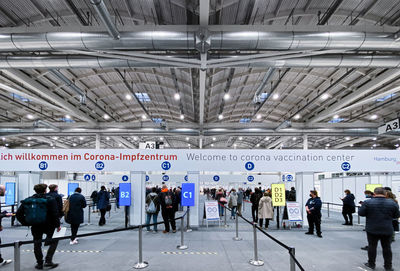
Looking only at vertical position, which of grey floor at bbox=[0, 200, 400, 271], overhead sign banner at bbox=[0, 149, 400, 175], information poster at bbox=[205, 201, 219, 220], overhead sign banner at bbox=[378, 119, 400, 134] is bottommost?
grey floor at bbox=[0, 200, 400, 271]

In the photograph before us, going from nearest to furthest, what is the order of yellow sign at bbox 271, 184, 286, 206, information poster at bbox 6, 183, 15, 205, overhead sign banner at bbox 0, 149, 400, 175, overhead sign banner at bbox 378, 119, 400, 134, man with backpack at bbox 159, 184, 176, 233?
overhead sign banner at bbox 0, 149, 400, 175 < man with backpack at bbox 159, 184, 176, 233 < information poster at bbox 6, 183, 15, 205 < yellow sign at bbox 271, 184, 286, 206 < overhead sign banner at bbox 378, 119, 400, 134

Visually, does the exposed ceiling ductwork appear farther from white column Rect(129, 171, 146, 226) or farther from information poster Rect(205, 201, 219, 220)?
information poster Rect(205, 201, 219, 220)

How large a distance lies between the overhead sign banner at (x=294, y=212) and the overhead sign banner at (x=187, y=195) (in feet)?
11.9

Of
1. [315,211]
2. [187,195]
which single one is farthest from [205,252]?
[315,211]

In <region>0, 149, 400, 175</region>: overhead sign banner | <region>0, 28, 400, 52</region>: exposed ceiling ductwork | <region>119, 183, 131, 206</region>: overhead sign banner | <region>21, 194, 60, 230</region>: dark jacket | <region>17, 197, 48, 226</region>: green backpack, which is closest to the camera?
<region>17, 197, 48, 226</region>: green backpack

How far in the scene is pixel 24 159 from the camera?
860 cm

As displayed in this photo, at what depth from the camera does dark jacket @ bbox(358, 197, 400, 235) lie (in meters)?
5.38

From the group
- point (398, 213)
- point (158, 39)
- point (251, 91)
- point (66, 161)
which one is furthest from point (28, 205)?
point (251, 91)

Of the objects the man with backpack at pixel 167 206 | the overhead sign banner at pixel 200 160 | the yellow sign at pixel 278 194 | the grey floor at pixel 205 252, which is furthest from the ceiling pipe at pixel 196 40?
the yellow sign at pixel 278 194

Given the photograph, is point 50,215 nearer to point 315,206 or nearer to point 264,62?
point 264,62

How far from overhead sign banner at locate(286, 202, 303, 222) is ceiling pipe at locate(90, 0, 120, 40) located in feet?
27.2

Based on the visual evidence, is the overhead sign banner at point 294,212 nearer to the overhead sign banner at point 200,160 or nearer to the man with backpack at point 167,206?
the overhead sign banner at point 200,160

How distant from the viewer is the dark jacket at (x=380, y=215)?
538 centimetres

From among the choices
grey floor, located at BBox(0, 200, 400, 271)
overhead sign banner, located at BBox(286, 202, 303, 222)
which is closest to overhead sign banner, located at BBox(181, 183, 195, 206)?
grey floor, located at BBox(0, 200, 400, 271)
